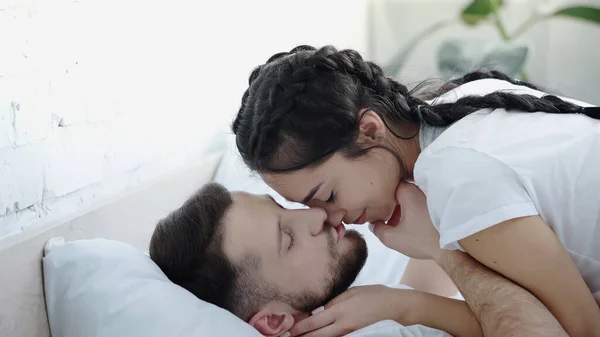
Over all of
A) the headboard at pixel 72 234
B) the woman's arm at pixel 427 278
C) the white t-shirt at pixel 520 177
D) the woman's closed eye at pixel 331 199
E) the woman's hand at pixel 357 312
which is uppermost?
the white t-shirt at pixel 520 177

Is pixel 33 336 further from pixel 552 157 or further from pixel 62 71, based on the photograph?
pixel 552 157

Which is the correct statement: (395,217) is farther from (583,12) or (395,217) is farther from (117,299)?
(583,12)

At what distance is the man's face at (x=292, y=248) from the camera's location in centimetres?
134

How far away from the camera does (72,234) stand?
1442 mm

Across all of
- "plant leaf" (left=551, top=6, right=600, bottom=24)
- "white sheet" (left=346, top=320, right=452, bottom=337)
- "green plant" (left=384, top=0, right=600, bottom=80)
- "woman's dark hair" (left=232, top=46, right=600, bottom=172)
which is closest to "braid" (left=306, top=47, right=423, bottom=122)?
"woman's dark hair" (left=232, top=46, right=600, bottom=172)

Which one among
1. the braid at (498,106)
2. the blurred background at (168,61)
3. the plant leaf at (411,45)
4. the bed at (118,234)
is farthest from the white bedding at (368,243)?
the plant leaf at (411,45)

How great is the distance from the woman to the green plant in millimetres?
1196

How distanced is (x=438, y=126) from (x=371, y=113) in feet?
0.47

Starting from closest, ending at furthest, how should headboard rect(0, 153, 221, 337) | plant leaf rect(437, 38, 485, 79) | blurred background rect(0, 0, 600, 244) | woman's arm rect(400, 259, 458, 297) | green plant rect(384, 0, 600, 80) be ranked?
headboard rect(0, 153, 221, 337), blurred background rect(0, 0, 600, 244), woman's arm rect(400, 259, 458, 297), green plant rect(384, 0, 600, 80), plant leaf rect(437, 38, 485, 79)

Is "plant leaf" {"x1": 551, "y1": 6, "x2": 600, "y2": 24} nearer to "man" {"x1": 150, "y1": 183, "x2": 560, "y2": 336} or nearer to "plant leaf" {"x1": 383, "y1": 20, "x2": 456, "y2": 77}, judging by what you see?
"plant leaf" {"x1": 383, "y1": 20, "x2": 456, "y2": 77}

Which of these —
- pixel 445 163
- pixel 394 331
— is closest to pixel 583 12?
pixel 445 163

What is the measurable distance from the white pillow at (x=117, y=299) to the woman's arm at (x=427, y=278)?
65 cm

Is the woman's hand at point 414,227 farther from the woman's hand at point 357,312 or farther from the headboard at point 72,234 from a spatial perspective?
the headboard at point 72,234

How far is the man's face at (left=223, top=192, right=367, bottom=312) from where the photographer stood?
4.39ft
